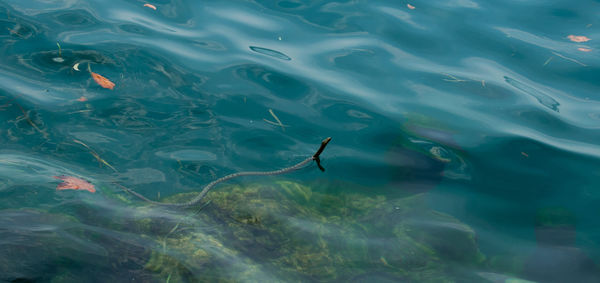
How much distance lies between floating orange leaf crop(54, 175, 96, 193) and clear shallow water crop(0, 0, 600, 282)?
51 millimetres

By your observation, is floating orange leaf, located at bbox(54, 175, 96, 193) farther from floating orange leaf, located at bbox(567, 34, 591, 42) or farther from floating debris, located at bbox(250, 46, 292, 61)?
floating orange leaf, located at bbox(567, 34, 591, 42)

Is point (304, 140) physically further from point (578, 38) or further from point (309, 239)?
point (578, 38)

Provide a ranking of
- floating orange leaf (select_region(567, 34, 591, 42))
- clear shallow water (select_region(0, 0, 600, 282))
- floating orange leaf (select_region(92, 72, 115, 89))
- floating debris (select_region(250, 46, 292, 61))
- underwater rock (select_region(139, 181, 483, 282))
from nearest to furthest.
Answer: underwater rock (select_region(139, 181, 483, 282)) → clear shallow water (select_region(0, 0, 600, 282)) → floating orange leaf (select_region(92, 72, 115, 89)) → floating debris (select_region(250, 46, 292, 61)) → floating orange leaf (select_region(567, 34, 591, 42))

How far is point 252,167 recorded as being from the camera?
2.99m

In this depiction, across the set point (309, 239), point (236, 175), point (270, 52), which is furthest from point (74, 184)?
point (270, 52)

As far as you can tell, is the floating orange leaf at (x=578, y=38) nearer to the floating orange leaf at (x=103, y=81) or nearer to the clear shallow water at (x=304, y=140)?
the clear shallow water at (x=304, y=140)

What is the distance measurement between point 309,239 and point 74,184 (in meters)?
1.54

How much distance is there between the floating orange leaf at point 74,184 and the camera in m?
2.61

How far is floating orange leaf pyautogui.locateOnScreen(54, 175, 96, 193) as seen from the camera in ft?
8.56

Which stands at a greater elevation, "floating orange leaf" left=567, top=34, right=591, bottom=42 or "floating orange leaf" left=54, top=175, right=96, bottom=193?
"floating orange leaf" left=567, top=34, right=591, bottom=42

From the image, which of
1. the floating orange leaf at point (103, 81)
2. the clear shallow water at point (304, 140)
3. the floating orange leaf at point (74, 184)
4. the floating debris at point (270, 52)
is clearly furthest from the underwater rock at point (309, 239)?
the floating debris at point (270, 52)

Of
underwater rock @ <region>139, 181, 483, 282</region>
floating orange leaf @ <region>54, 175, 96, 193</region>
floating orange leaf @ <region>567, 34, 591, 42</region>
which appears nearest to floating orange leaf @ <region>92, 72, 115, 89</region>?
floating orange leaf @ <region>54, 175, 96, 193</region>

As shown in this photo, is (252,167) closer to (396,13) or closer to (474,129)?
(474,129)

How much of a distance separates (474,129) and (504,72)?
0.97 m
